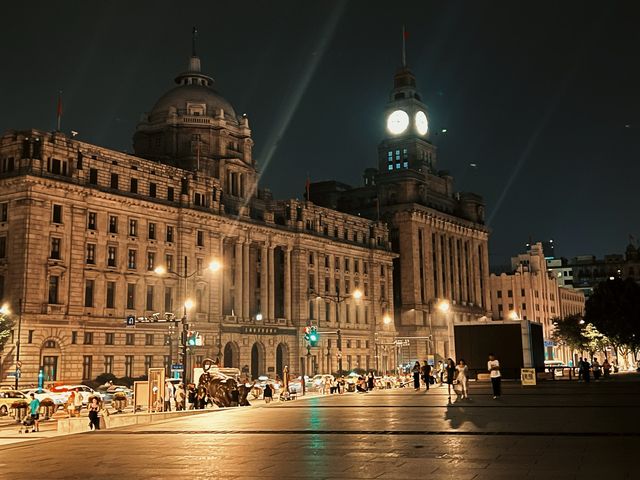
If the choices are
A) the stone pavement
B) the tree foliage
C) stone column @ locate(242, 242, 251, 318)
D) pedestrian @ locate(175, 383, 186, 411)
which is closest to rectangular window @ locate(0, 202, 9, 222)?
stone column @ locate(242, 242, 251, 318)

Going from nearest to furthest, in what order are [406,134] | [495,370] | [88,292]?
[495,370] → [88,292] → [406,134]

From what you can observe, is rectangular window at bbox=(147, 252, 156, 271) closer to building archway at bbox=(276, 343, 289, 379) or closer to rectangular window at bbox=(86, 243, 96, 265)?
rectangular window at bbox=(86, 243, 96, 265)

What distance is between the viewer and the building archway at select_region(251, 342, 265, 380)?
301 ft

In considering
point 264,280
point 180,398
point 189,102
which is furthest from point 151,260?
point 180,398

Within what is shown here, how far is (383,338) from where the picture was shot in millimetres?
114062

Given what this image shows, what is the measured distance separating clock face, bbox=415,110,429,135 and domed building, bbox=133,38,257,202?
6566cm

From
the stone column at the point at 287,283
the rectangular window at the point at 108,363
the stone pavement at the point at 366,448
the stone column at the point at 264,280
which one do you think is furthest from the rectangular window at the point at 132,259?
the stone pavement at the point at 366,448

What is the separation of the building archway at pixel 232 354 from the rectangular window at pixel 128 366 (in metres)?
14.9

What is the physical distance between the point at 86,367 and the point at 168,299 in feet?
41.5

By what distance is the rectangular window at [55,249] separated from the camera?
68.3 meters

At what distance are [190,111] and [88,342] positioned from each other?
3815 cm

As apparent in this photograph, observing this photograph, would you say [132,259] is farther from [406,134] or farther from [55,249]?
[406,134]

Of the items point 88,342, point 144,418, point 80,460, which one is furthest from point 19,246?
point 80,460

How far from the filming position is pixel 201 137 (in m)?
95.4
